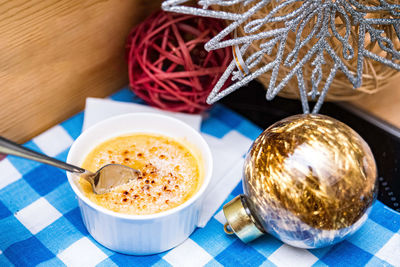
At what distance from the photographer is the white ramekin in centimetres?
50

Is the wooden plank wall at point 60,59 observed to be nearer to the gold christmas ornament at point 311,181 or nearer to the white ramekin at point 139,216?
the white ramekin at point 139,216

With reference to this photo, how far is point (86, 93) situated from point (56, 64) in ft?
0.30

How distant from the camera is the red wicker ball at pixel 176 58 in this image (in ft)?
2.06

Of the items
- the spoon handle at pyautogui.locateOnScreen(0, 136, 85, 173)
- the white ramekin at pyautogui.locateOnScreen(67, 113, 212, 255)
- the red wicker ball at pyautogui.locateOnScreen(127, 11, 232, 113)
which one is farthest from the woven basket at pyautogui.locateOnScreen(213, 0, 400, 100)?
the spoon handle at pyautogui.locateOnScreen(0, 136, 85, 173)

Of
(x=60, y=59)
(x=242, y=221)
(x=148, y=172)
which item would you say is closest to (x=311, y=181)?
(x=242, y=221)

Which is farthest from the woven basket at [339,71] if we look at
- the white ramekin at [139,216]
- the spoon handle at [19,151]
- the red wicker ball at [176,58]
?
the spoon handle at [19,151]

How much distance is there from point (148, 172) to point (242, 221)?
0.14 metres

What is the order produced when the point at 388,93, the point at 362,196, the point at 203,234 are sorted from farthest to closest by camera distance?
the point at 388,93, the point at 203,234, the point at 362,196

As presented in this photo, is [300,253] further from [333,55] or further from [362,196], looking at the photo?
[333,55]

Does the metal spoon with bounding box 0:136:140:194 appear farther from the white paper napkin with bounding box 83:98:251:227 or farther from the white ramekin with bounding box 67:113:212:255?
the white paper napkin with bounding box 83:98:251:227

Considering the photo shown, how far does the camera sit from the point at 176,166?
59 centimetres

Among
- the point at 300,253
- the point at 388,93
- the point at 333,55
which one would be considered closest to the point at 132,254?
the point at 300,253

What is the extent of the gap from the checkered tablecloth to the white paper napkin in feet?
0.14

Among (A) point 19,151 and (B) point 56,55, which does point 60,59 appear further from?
(A) point 19,151
